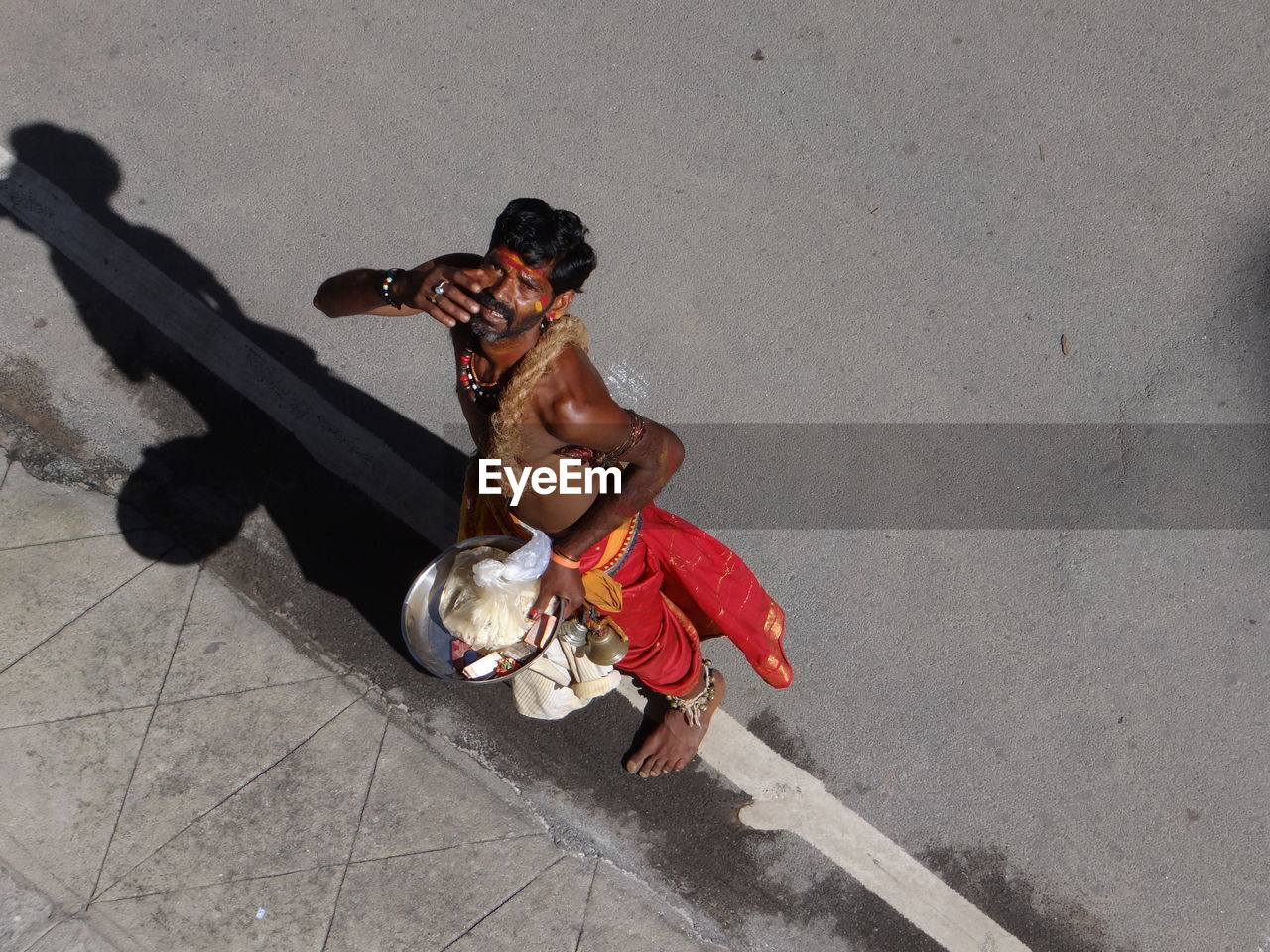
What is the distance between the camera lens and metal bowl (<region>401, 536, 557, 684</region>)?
10.8 feet

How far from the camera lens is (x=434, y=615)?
3311 mm

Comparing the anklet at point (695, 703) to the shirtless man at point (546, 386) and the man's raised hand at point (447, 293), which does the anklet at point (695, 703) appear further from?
the man's raised hand at point (447, 293)

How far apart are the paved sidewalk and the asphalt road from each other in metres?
0.23

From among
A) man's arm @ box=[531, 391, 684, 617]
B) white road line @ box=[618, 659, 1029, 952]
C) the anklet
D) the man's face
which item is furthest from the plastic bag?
white road line @ box=[618, 659, 1029, 952]

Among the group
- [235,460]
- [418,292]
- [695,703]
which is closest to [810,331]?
[695,703]

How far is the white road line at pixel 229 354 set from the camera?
4.57 m

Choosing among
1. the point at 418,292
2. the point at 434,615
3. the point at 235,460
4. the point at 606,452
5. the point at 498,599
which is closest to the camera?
the point at 418,292

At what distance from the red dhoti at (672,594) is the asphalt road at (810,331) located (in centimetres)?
51

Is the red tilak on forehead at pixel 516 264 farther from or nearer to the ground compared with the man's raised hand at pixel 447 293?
farther from the ground

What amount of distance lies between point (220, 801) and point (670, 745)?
185 centimetres

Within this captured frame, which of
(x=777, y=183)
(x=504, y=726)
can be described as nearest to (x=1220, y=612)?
(x=777, y=183)

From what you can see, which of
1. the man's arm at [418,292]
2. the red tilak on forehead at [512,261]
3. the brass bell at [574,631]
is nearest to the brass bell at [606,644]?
the brass bell at [574,631]

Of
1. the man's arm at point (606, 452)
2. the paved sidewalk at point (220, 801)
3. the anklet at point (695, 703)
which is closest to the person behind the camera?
the man's arm at point (606, 452)

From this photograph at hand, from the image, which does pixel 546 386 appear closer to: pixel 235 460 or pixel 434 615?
pixel 434 615
